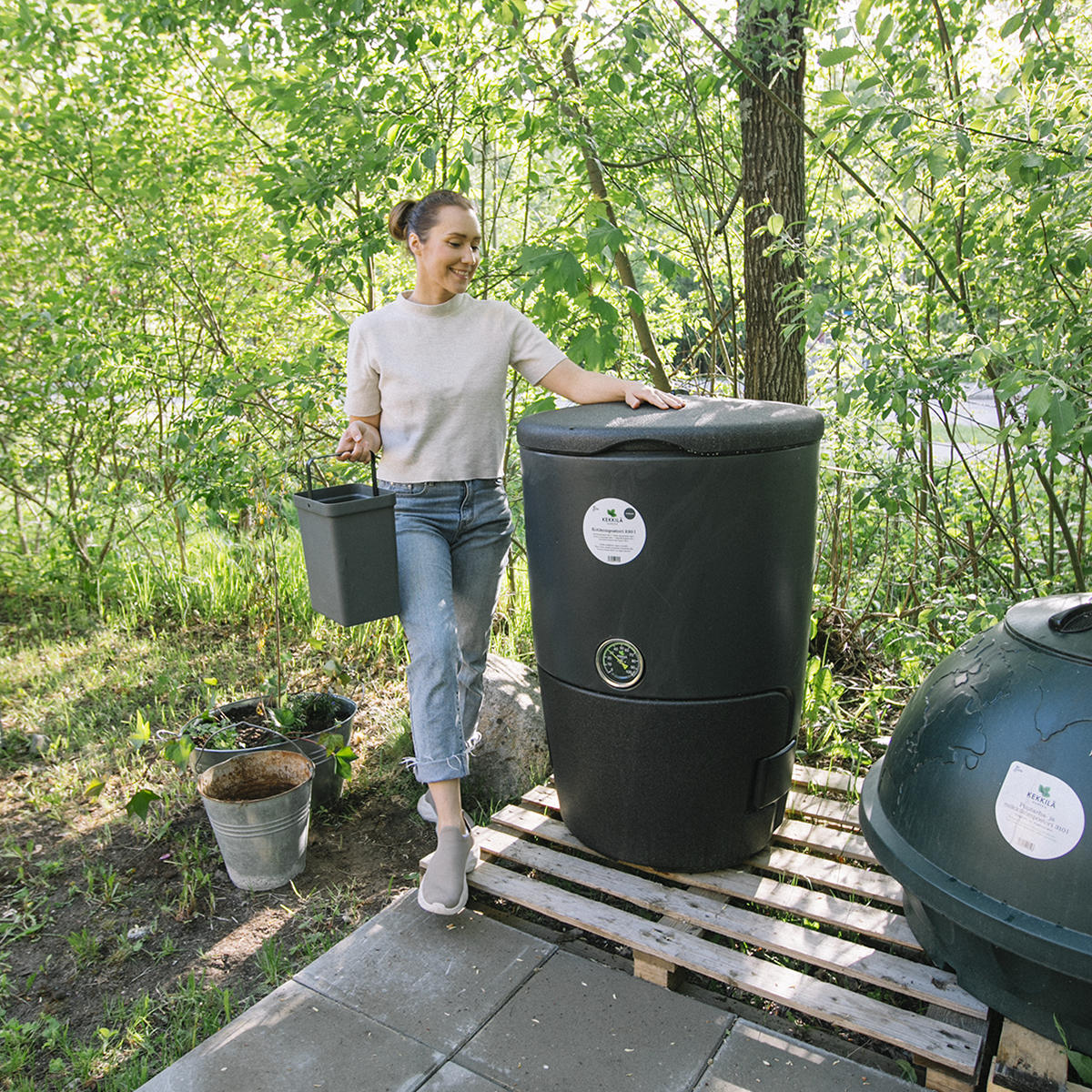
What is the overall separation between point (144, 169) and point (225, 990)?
3.26 metres

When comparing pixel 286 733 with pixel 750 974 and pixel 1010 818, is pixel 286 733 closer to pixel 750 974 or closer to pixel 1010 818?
pixel 750 974

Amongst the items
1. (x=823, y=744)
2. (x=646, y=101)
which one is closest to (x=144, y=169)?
(x=646, y=101)

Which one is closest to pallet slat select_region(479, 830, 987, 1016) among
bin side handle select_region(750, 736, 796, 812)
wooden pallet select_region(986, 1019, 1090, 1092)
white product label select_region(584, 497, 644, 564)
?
wooden pallet select_region(986, 1019, 1090, 1092)

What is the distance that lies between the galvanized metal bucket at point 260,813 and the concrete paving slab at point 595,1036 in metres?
0.81

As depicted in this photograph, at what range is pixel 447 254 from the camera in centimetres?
208

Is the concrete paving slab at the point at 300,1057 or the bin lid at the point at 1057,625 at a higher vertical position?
the bin lid at the point at 1057,625

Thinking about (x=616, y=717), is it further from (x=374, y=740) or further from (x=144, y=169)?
(x=144, y=169)

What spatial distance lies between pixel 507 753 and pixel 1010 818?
1599 millimetres

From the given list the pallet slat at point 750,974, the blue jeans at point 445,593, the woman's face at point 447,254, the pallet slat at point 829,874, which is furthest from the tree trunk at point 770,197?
the pallet slat at point 750,974

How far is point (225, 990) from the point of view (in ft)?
6.21

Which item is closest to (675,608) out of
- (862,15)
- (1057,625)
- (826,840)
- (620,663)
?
(620,663)

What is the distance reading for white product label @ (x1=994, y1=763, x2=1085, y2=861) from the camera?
1306mm

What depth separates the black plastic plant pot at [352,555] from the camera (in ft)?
6.30

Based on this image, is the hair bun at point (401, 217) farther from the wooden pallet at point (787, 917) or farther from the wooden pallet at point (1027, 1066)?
the wooden pallet at point (1027, 1066)
